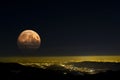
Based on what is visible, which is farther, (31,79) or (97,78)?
(97,78)

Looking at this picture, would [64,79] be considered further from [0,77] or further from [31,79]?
[0,77]

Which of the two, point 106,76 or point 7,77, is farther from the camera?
point 106,76

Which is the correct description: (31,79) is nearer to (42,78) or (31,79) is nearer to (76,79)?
(42,78)

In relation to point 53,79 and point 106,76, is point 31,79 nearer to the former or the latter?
point 53,79

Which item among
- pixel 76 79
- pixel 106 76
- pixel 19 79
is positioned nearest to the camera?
pixel 19 79

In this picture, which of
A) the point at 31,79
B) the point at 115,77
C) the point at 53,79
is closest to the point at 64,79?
the point at 53,79

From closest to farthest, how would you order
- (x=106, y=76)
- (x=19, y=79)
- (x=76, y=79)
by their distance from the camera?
(x=19, y=79), (x=76, y=79), (x=106, y=76)

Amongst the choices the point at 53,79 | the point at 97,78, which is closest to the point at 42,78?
the point at 53,79

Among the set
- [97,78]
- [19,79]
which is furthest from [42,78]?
[97,78]
